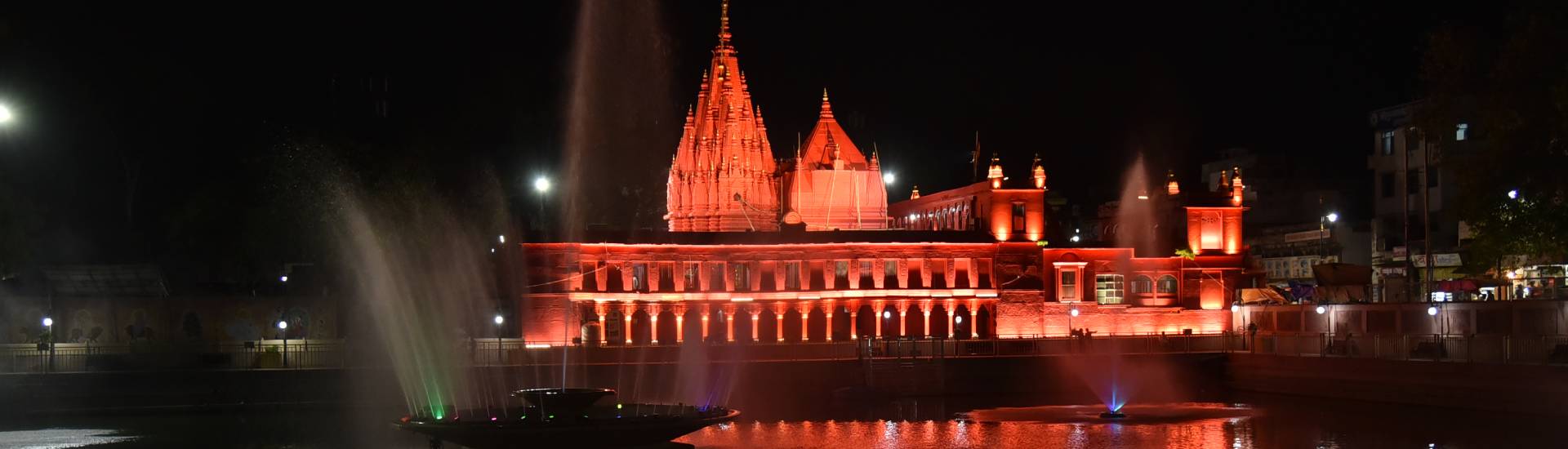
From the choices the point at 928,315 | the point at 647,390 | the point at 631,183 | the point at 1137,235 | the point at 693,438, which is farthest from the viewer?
the point at 631,183

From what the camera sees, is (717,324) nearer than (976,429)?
No

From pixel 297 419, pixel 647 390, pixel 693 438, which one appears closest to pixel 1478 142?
pixel 647 390

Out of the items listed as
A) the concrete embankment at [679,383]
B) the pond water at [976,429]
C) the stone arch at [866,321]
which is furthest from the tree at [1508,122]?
the stone arch at [866,321]

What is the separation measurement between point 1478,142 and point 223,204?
5822cm

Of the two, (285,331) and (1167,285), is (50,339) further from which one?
(1167,285)

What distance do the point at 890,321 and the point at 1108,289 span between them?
43.1 feet

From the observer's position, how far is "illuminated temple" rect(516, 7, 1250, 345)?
83.6 m

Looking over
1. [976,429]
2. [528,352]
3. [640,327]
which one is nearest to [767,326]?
[640,327]

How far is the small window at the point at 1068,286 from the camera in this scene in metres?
91.0

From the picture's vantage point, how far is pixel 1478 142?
81.6 meters

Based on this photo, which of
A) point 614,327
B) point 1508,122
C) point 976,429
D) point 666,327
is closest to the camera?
point 976,429

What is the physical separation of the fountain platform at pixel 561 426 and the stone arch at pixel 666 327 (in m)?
42.3

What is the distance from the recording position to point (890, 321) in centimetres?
8675

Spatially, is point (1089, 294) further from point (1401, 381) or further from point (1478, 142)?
point (1401, 381)
